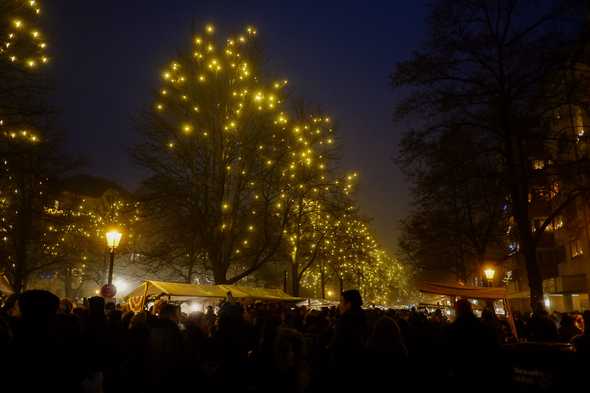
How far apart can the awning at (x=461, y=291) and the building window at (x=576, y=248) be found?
26500 millimetres

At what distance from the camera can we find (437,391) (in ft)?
34.3

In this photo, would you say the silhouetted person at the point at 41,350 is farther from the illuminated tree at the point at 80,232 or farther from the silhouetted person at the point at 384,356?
the illuminated tree at the point at 80,232

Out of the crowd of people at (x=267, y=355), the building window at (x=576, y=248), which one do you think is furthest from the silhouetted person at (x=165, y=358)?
the building window at (x=576, y=248)

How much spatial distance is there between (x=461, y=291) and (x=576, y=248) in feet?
97.1

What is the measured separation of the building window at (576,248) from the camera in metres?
37.5

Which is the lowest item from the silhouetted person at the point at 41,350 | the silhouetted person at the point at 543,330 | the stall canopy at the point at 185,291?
the silhouetted person at the point at 543,330

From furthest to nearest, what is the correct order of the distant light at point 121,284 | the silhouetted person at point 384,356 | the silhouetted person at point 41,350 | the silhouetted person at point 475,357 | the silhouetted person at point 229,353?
the distant light at point 121,284, the silhouetted person at point 475,357, the silhouetted person at point 229,353, the silhouetted person at point 384,356, the silhouetted person at point 41,350

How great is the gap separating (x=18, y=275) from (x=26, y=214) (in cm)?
359

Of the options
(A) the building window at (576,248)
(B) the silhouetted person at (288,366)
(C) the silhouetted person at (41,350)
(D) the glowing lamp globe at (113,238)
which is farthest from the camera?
(A) the building window at (576,248)

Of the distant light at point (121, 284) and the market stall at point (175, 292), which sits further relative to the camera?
the distant light at point (121, 284)

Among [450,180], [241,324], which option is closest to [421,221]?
[450,180]

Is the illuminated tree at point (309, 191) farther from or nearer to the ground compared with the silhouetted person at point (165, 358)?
farther from the ground

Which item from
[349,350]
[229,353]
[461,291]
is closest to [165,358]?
[229,353]

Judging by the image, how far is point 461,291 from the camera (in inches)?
565
